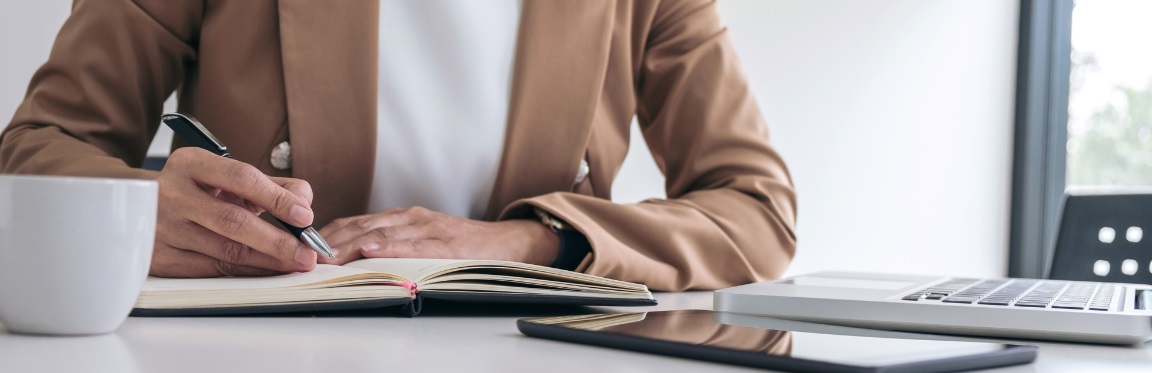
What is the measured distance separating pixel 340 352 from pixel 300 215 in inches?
8.8

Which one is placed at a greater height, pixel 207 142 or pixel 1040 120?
pixel 207 142

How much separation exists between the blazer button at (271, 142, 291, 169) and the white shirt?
115mm

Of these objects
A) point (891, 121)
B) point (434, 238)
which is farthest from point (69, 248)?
point (891, 121)

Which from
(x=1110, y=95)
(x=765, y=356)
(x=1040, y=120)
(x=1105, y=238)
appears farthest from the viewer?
(x=1040, y=120)

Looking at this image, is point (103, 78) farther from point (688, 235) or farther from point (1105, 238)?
point (1105, 238)

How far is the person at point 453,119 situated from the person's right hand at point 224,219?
0.4 inches

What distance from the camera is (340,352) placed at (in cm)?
50

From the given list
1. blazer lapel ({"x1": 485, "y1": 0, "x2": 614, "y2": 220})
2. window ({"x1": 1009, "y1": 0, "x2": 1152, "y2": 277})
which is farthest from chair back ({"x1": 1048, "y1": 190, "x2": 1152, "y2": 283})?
window ({"x1": 1009, "y1": 0, "x2": 1152, "y2": 277})

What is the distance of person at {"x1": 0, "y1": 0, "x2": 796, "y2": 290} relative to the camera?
3.28 feet

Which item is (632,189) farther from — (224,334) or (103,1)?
(224,334)

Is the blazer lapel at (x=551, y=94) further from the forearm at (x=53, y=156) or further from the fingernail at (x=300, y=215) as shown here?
the fingernail at (x=300, y=215)

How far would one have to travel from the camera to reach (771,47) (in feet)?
9.78

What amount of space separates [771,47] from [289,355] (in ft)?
8.68

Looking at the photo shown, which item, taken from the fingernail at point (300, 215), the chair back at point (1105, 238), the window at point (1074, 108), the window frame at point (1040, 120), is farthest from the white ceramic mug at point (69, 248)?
the window frame at point (1040, 120)
